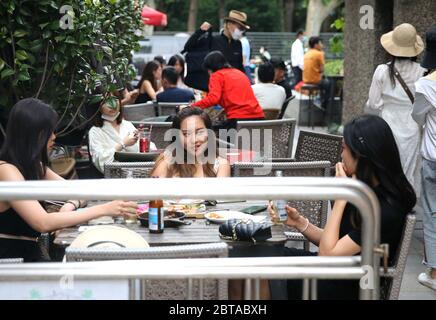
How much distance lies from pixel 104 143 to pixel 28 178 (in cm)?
264

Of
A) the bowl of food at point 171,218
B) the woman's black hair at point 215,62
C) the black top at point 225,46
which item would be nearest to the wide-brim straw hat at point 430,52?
the bowl of food at point 171,218

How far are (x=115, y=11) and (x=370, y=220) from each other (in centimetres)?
457

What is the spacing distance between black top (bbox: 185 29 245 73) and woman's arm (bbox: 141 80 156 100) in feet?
2.66

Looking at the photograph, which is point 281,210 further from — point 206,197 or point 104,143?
point 104,143

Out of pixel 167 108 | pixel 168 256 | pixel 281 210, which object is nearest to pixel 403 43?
pixel 281 210

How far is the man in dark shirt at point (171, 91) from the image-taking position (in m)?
9.96

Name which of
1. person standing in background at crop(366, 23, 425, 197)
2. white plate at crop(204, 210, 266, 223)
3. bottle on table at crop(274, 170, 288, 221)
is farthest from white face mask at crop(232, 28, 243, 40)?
bottle on table at crop(274, 170, 288, 221)

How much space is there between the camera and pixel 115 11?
266 inches

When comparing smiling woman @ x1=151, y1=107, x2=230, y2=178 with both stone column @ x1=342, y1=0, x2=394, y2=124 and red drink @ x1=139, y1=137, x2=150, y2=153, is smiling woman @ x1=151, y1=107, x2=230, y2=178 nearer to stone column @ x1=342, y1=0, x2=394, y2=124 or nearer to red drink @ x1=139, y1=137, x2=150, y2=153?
red drink @ x1=139, y1=137, x2=150, y2=153

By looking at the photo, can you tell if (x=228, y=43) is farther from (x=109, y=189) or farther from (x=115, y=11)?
(x=109, y=189)

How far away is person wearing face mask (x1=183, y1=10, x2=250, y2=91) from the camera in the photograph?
11.1 meters

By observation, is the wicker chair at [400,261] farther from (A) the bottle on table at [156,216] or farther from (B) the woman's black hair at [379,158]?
(A) the bottle on table at [156,216]

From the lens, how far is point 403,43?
6797 mm
